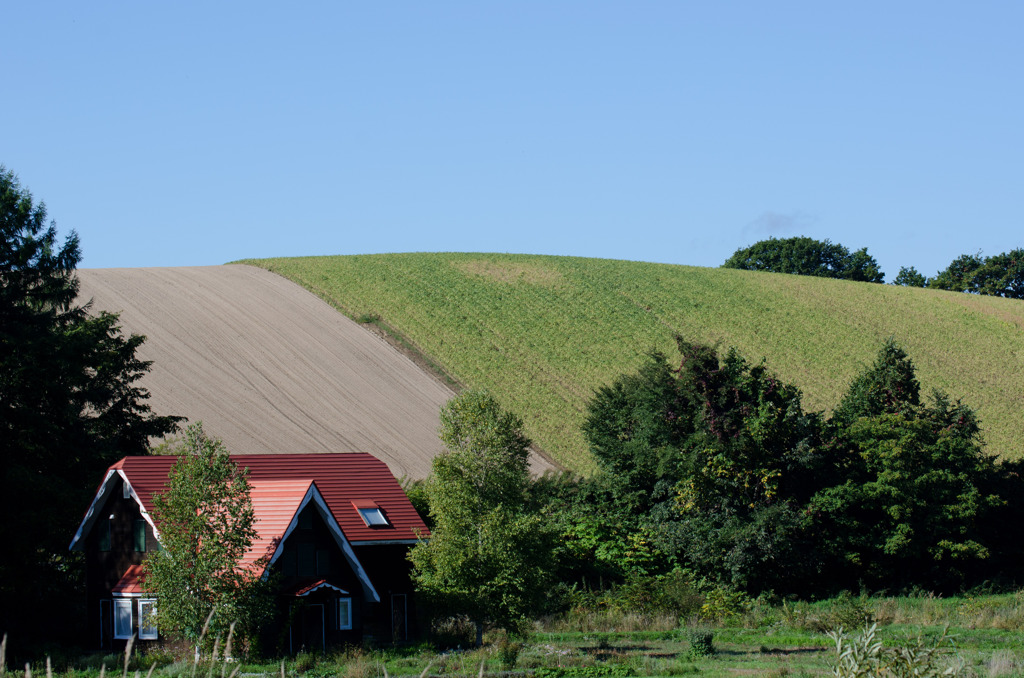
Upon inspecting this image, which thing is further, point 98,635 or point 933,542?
point 933,542

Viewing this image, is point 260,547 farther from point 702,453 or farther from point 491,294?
point 491,294

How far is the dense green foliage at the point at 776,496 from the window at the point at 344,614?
10801mm

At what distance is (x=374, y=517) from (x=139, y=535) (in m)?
7.36

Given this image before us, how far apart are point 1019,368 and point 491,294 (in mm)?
44823

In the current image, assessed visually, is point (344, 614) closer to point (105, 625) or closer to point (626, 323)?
point (105, 625)

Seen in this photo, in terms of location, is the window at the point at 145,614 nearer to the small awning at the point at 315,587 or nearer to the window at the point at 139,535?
the window at the point at 139,535

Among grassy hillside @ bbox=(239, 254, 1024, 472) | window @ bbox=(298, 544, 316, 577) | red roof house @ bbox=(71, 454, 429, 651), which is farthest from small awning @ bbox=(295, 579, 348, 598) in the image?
grassy hillside @ bbox=(239, 254, 1024, 472)

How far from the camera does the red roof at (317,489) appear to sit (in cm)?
3148

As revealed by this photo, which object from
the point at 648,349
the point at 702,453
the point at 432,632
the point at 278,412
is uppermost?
the point at 648,349

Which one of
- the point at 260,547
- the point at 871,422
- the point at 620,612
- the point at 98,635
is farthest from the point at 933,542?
the point at 98,635

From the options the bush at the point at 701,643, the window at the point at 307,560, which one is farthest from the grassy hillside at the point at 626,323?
the bush at the point at 701,643

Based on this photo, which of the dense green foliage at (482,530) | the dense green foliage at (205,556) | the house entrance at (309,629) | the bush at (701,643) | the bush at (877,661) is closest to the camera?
the bush at (877,661)

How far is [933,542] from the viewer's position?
42.0 meters

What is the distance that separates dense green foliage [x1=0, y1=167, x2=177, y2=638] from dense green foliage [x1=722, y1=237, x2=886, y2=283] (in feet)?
441
